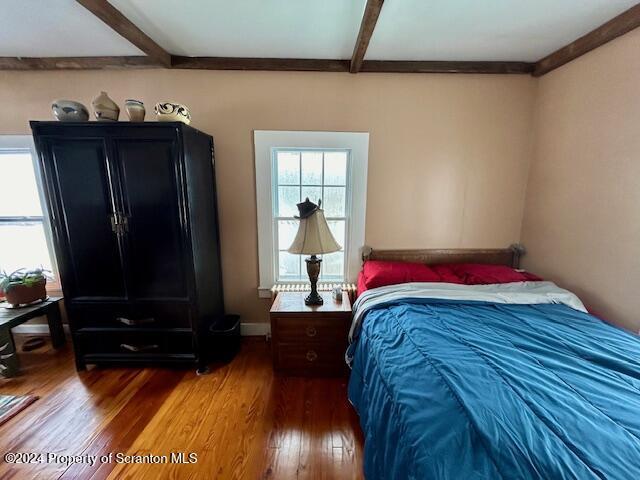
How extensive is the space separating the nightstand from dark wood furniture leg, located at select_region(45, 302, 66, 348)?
197 centimetres

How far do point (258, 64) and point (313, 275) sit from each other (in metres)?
1.73

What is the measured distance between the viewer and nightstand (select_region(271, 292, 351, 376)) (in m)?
1.86

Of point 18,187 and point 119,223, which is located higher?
point 18,187

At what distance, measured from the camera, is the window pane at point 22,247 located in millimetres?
2350

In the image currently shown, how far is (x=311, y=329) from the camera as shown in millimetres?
1877

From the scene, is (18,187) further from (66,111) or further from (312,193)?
(312,193)

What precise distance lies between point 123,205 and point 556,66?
3336mm

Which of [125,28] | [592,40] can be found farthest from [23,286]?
[592,40]

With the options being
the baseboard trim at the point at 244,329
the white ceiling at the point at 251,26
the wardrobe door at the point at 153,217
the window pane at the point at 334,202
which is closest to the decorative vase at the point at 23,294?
the baseboard trim at the point at 244,329

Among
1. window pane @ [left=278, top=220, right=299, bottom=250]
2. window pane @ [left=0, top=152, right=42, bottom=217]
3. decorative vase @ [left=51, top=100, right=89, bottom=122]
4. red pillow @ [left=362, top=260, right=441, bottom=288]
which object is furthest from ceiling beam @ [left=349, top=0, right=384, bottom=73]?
window pane @ [left=0, top=152, right=42, bottom=217]

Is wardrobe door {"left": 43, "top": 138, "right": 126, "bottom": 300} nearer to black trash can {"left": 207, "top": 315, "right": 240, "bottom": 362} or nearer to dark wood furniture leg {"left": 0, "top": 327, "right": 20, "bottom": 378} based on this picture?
dark wood furniture leg {"left": 0, "top": 327, "right": 20, "bottom": 378}

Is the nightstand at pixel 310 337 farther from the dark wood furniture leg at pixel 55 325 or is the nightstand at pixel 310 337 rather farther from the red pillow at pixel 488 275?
the dark wood furniture leg at pixel 55 325

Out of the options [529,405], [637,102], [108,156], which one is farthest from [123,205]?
[637,102]

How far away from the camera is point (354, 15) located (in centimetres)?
155
